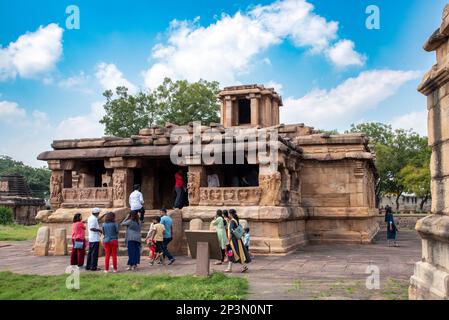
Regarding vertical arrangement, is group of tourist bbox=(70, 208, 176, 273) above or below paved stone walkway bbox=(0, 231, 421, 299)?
above

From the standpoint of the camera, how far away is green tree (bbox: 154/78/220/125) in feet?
120

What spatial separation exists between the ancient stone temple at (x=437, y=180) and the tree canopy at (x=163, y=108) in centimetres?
3105

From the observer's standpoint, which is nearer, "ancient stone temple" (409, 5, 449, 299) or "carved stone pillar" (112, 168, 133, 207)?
"ancient stone temple" (409, 5, 449, 299)

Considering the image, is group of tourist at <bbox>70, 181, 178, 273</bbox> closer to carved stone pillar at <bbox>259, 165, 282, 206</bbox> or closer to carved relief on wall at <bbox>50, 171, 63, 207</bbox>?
carved stone pillar at <bbox>259, 165, 282, 206</bbox>

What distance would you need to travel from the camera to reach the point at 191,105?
36656 mm

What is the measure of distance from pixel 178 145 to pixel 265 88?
352 inches

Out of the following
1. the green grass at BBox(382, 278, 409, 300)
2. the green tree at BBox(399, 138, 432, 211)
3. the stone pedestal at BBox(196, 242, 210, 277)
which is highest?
the green tree at BBox(399, 138, 432, 211)

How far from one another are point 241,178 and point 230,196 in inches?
136

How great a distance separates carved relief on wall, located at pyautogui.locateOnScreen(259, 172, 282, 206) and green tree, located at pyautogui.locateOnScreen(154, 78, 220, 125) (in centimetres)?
2430

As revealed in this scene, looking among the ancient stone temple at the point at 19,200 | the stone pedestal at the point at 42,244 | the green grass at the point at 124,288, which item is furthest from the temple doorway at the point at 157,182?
the ancient stone temple at the point at 19,200

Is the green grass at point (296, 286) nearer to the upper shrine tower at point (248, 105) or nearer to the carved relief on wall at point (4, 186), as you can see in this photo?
the upper shrine tower at point (248, 105)

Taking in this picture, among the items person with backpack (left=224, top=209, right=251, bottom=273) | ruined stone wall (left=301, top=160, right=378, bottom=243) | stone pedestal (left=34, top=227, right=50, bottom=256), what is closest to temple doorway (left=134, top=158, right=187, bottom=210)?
stone pedestal (left=34, top=227, right=50, bottom=256)

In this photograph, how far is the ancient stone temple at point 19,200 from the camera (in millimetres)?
31047
